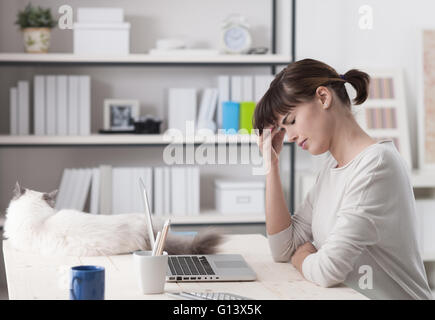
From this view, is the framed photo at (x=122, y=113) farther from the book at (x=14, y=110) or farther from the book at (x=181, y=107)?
the book at (x=14, y=110)

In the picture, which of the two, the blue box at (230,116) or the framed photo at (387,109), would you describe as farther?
the framed photo at (387,109)

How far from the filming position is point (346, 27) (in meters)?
3.20

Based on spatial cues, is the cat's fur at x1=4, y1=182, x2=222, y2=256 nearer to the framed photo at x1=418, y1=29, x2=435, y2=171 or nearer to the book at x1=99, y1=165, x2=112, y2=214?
the book at x1=99, y1=165, x2=112, y2=214

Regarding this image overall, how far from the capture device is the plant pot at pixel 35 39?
109 inches

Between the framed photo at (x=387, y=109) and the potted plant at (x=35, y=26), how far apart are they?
1.56 m

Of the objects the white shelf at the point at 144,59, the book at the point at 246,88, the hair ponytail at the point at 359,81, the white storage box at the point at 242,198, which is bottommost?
the white storage box at the point at 242,198

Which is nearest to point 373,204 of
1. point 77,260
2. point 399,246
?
point 399,246

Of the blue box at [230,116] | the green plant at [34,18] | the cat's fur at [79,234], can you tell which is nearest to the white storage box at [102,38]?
the green plant at [34,18]

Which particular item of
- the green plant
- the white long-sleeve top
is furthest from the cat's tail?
the green plant

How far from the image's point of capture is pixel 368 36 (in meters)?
3.25

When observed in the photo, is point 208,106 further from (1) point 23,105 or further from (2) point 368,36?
(2) point 368,36

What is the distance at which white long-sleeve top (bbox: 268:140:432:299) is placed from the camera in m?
1.15
